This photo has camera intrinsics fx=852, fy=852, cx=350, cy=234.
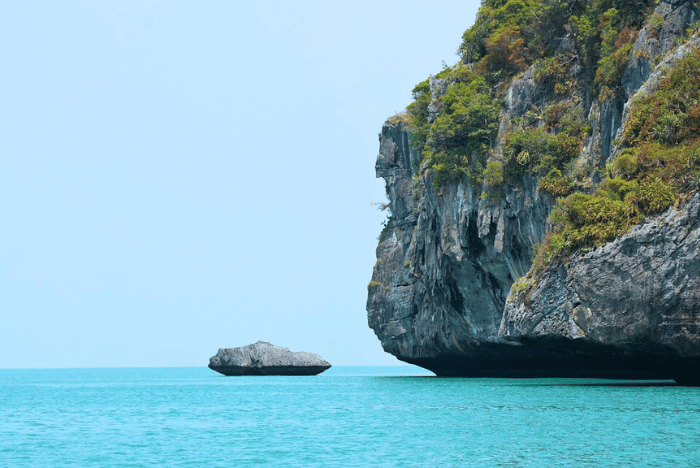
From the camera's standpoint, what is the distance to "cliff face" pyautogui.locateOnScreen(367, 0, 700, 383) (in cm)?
3028

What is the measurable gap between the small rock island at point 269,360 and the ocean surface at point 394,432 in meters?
44.3

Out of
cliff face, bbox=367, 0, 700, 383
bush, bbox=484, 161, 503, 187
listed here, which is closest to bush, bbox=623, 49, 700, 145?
cliff face, bbox=367, 0, 700, 383

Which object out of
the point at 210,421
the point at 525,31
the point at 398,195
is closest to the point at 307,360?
the point at 398,195

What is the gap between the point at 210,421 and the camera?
3156 cm

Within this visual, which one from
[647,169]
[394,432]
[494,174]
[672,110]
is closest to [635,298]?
[647,169]

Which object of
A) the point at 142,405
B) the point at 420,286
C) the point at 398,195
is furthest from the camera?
the point at 398,195

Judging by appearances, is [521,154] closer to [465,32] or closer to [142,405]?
[465,32]

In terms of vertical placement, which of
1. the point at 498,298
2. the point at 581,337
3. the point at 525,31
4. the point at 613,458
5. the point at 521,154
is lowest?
the point at 613,458

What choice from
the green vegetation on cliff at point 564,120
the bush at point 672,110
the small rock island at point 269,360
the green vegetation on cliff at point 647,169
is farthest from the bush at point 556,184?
the small rock island at point 269,360

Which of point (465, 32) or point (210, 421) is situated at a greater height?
point (465, 32)

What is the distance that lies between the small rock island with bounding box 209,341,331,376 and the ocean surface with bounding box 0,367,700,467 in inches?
1744

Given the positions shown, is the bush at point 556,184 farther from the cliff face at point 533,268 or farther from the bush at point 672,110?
the bush at point 672,110

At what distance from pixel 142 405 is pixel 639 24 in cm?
2997

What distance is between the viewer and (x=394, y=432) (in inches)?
983
